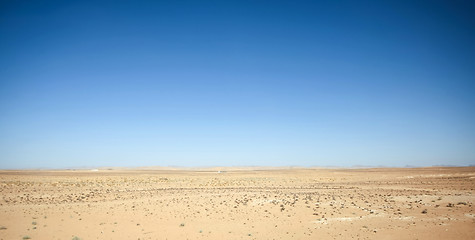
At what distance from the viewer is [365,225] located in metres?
14.8

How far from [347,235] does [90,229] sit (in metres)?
13.2

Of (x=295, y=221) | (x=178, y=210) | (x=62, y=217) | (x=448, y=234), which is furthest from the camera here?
(x=178, y=210)

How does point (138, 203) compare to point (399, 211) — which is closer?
point (399, 211)

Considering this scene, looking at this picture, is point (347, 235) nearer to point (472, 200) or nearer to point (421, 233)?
point (421, 233)

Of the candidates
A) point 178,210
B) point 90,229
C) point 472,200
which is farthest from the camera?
point 472,200

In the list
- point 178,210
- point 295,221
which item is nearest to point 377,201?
point 295,221

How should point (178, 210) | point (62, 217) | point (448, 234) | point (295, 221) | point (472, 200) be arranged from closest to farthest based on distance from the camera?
point (448, 234), point (295, 221), point (62, 217), point (178, 210), point (472, 200)

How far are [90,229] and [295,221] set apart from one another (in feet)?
36.9

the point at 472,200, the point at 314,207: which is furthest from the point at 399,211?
the point at 472,200

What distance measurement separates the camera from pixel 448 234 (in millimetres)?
13102

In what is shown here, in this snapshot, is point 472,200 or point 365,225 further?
point 472,200

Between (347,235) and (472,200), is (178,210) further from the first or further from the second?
(472,200)

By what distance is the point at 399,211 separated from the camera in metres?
18.1

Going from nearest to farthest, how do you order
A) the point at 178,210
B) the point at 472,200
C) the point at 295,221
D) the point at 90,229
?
the point at 90,229
the point at 295,221
the point at 178,210
the point at 472,200
